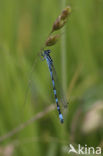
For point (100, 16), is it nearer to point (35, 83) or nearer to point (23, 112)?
point (35, 83)

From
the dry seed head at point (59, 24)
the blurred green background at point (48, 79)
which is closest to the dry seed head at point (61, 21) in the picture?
the dry seed head at point (59, 24)

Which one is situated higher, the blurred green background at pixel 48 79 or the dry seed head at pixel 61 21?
the blurred green background at pixel 48 79

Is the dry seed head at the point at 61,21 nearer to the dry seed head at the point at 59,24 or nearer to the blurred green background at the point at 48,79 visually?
the dry seed head at the point at 59,24

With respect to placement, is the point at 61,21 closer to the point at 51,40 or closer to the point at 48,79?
the point at 51,40

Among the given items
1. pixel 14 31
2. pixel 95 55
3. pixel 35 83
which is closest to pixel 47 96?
pixel 35 83

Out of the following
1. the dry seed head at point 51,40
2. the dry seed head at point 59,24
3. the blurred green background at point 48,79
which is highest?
the blurred green background at point 48,79

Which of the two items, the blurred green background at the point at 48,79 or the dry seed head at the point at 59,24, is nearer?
the dry seed head at the point at 59,24

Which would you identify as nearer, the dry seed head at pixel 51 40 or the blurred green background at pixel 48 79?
the dry seed head at pixel 51 40

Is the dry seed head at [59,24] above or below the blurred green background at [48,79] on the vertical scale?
below

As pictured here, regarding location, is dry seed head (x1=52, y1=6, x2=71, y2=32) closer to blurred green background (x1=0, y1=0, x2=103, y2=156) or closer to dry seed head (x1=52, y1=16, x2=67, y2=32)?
dry seed head (x1=52, y1=16, x2=67, y2=32)

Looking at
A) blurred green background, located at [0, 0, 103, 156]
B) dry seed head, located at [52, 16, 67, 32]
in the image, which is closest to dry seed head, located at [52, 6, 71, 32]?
dry seed head, located at [52, 16, 67, 32]
